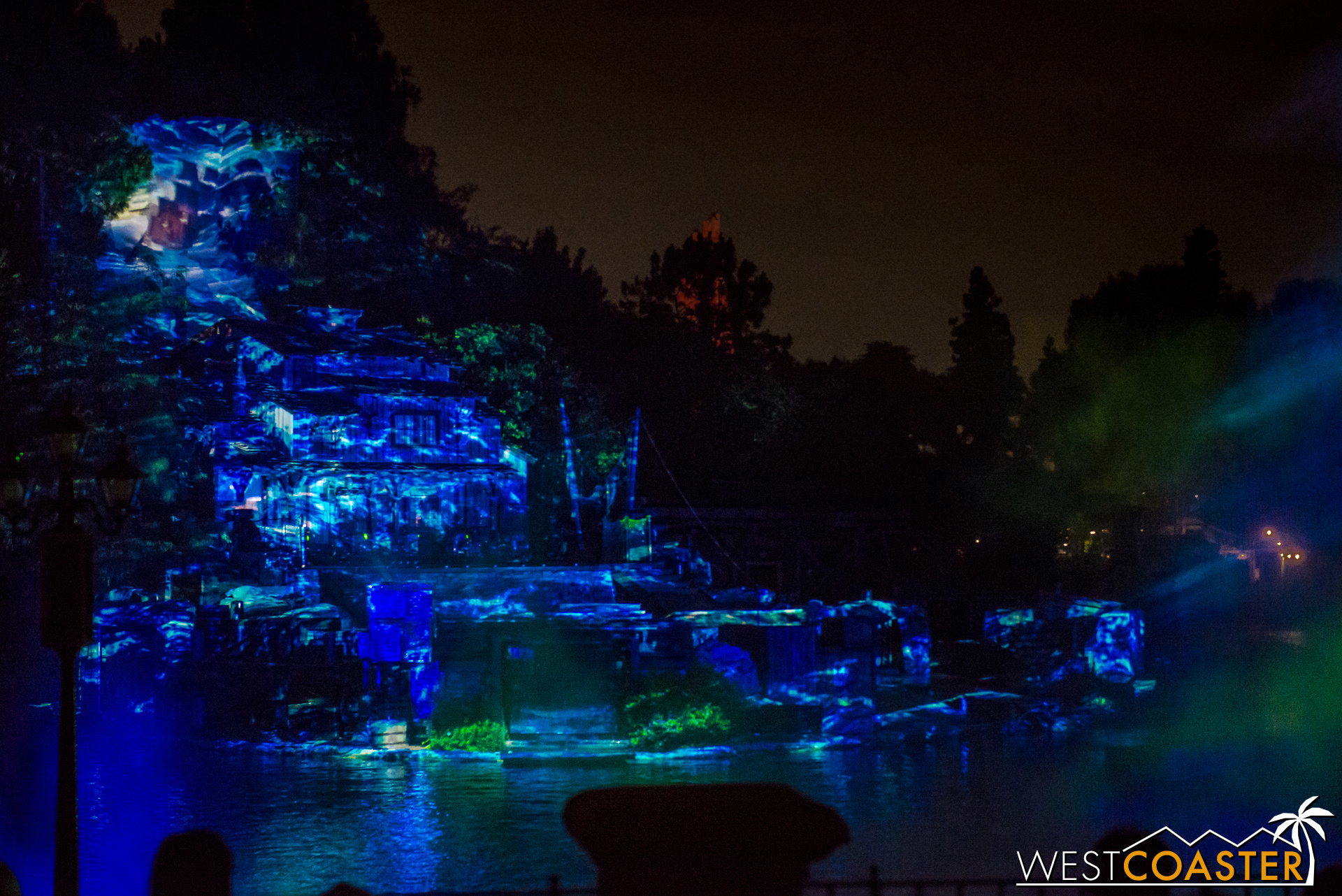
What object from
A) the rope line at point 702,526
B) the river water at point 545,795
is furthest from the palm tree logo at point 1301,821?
the rope line at point 702,526

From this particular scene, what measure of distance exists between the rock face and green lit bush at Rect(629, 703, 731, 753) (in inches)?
827

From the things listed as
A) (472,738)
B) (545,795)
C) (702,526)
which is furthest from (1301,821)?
(702,526)

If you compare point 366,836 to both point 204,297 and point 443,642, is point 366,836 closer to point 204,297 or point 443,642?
point 443,642

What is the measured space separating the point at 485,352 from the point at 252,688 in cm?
1952

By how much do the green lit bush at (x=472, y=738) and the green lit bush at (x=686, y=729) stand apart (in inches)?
109

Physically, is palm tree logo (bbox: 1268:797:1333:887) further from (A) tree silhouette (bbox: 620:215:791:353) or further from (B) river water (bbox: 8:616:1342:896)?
(A) tree silhouette (bbox: 620:215:791:353)

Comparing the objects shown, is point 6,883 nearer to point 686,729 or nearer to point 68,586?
point 68,586

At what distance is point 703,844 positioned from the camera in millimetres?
5695

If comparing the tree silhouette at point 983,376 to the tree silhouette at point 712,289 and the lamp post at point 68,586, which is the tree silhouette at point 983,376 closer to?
the tree silhouette at point 712,289

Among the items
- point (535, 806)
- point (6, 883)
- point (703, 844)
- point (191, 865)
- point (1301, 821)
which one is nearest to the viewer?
point (703, 844)

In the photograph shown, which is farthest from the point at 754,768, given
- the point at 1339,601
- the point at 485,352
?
the point at 1339,601

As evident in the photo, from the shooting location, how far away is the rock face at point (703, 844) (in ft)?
18.7

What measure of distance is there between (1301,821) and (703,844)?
15.7 m

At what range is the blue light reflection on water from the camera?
53.8 feet
